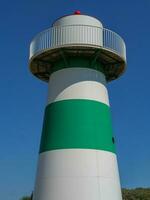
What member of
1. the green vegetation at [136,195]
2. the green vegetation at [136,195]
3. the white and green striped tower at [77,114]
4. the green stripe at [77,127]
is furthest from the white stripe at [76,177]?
the green vegetation at [136,195]

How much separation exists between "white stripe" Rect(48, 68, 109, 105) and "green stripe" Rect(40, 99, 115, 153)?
249 millimetres

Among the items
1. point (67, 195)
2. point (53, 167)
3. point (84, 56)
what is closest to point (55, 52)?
point (84, 56)

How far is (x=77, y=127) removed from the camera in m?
13.0

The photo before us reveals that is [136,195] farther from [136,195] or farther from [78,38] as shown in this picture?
[78,38]

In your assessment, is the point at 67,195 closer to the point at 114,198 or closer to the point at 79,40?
the point at 114,198

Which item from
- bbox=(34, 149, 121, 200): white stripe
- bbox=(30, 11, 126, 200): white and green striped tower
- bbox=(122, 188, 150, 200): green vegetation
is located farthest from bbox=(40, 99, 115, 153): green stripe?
bbox=(122, 188, 150, 200): green vegetation

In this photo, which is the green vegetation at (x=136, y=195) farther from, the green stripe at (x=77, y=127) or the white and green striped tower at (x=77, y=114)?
the green stripe at (x=77, y=127)

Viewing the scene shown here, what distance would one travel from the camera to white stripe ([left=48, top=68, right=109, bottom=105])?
44.6ft

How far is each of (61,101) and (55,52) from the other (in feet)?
6.57

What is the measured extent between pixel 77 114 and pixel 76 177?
227 centimetres

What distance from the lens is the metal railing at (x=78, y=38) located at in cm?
1349

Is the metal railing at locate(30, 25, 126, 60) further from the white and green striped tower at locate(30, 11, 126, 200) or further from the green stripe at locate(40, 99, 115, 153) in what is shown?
the green stripe at locate(40, 99, 115, 153)

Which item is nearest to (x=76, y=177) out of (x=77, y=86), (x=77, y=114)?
(x=77, y=114)

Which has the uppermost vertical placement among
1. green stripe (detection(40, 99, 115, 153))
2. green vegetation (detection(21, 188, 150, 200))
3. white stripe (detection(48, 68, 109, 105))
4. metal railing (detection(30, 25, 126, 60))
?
green vegetation (detection(21, 188, 150, 200))
